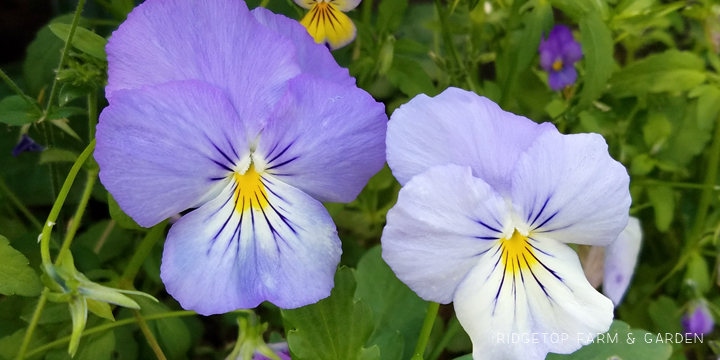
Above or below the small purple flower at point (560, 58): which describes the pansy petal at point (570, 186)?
above

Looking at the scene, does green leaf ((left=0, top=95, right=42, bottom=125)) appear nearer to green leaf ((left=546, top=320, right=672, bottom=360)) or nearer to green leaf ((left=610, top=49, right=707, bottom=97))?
green leaf ((left=546, top=320, right=672, bottom=360))

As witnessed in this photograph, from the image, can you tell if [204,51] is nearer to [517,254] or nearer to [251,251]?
[251,251]

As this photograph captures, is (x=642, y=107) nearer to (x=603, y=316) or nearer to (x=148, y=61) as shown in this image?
(x=603, y=316)

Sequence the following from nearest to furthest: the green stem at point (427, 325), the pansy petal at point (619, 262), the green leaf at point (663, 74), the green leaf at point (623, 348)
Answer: the green stem at point (427, 325), the green leaf at point (623, 348), the pansy petal at point (619, 262), the green leaf at point (663, 74)

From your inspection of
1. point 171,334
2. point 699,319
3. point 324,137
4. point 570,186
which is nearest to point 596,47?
point 570,186

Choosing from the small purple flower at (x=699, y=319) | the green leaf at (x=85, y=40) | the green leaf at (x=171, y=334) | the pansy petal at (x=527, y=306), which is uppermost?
the green leaf at (x=85, y=40)

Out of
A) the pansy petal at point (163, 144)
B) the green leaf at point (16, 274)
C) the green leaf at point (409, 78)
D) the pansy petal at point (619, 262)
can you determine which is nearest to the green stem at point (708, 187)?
the pansy petal at point (619, 262)

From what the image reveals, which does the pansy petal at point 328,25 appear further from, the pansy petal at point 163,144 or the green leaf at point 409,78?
the pansy petal at point 163,144
